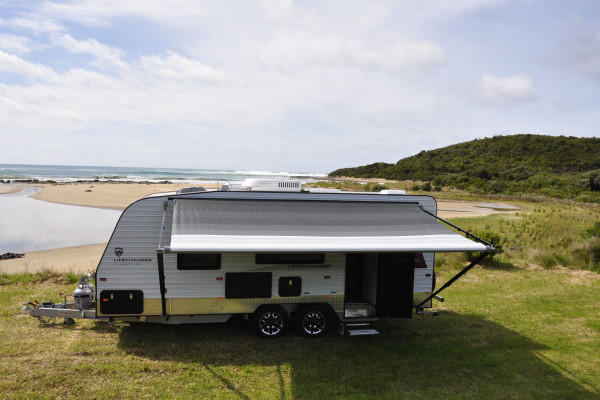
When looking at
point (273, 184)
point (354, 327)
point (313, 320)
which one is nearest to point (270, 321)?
point (313, 320)

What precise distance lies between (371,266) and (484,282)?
576 centimetres

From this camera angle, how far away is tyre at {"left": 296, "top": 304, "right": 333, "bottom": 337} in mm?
7871

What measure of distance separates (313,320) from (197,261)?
248 centimetres

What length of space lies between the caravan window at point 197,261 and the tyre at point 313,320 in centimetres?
186

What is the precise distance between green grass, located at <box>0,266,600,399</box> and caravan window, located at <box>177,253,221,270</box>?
1.41 meters

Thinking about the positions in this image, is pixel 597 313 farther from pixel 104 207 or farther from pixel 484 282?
pixel 104 207

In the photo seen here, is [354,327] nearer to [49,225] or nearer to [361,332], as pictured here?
[361,332]

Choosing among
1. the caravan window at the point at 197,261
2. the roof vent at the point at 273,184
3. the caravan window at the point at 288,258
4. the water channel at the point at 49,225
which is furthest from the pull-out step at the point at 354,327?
the water channel at the point at 49,225

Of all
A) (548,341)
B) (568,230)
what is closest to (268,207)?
(548,341)

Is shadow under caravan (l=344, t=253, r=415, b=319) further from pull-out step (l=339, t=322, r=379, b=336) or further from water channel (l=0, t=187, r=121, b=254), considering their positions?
water channel (l=0, t=187, r=121, b=254)

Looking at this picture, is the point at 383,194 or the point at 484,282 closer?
the point at 383,194

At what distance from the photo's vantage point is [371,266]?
8.55 metres

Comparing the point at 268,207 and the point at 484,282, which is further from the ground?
the point at 268,207

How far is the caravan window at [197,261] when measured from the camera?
741 centimetres
